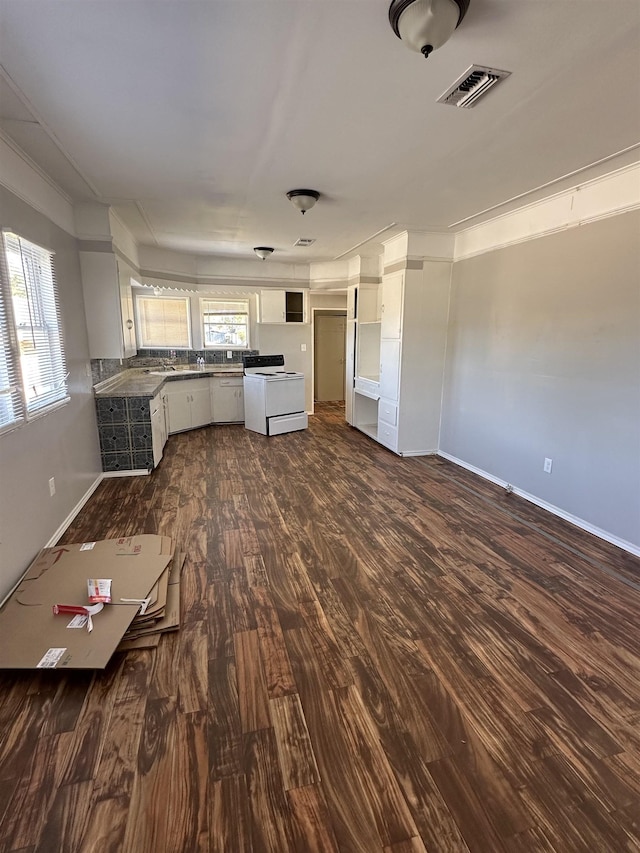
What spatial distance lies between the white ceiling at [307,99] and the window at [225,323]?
333 cm

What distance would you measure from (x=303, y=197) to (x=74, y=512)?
3.18 meters

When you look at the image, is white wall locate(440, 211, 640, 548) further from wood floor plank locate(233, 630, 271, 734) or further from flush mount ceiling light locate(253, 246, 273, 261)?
wood floor plank locate(233, 630, 271, 734)

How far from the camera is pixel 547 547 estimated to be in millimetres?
2932

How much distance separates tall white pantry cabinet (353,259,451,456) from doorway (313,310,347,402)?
3439mm

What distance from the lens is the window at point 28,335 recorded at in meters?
2.36

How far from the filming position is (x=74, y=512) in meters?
3.34

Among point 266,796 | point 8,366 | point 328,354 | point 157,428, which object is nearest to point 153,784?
point 266,796

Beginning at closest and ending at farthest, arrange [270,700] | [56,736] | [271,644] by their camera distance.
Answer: [56,736] < [270,700] < [271,644]

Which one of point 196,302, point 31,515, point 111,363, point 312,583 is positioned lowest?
point 312,583

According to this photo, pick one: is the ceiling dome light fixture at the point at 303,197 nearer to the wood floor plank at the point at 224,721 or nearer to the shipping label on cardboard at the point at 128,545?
the shipping label on cardboard at the point at 128,545

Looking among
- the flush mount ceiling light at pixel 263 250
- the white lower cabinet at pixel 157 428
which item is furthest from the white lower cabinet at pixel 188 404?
the flush mount ceiling light at pixel 263 250

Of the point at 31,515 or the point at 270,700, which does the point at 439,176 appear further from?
the point at 31,515

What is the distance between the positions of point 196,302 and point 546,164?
5.34m

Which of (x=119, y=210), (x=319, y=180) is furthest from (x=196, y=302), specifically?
(x=319, y=180)
